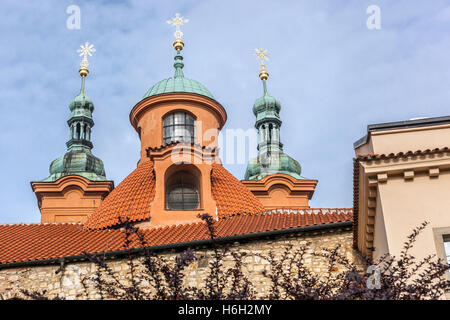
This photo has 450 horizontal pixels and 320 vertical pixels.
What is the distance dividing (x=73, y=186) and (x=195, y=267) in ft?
41.4

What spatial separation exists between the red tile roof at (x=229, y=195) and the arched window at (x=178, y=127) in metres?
1.62

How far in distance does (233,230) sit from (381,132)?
14.1 feet

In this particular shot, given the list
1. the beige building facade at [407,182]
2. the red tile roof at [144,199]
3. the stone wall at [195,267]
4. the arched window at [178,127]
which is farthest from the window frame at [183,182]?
the beige building facade at [407,182]

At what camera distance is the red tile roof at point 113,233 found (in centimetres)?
1235

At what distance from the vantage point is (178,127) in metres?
18.7

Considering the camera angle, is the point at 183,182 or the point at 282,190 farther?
the point at 282,190

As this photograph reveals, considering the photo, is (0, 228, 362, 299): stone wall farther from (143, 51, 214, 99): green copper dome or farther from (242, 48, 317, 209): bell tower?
(242, 48, 317, 209): bell tower

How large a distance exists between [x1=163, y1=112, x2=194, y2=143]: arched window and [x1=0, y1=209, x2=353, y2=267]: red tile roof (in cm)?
427

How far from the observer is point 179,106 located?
61.8 feet

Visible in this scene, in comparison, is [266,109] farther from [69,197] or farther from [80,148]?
[69,197]

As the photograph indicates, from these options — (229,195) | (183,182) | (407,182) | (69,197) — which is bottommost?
(407,182)

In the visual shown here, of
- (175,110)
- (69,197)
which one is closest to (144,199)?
(175,110)

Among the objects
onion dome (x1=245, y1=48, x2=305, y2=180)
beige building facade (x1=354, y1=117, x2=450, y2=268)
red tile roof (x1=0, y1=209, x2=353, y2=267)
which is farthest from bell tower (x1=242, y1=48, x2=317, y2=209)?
beige building facade (x1=354, y1=117, x2=450, y2=268)
